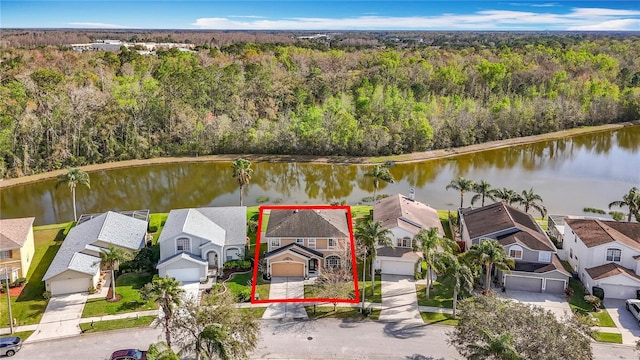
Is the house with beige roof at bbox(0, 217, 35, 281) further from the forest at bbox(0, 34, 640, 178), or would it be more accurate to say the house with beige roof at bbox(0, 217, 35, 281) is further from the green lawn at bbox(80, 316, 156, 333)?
the forest at bbox(0, 34, 640, 178)

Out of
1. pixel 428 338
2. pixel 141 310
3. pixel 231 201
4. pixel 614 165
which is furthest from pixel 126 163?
pixel 614 165

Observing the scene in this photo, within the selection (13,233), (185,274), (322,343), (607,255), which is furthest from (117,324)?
(607,255)

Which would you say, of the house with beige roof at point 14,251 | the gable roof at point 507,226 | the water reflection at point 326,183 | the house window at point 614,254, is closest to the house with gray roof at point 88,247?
the house with beige roof at point 14,251

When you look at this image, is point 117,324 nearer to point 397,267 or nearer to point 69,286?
point 69,286

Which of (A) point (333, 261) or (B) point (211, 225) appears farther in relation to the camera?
(B) point (211, 225)

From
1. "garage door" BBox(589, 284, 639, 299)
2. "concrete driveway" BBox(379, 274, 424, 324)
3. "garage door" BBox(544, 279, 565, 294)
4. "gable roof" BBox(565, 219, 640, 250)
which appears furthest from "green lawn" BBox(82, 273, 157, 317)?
"gable roof" BBox(565, 219, 640, 250)

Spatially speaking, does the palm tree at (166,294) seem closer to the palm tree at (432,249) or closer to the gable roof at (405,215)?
the palm tree at (432,249)
